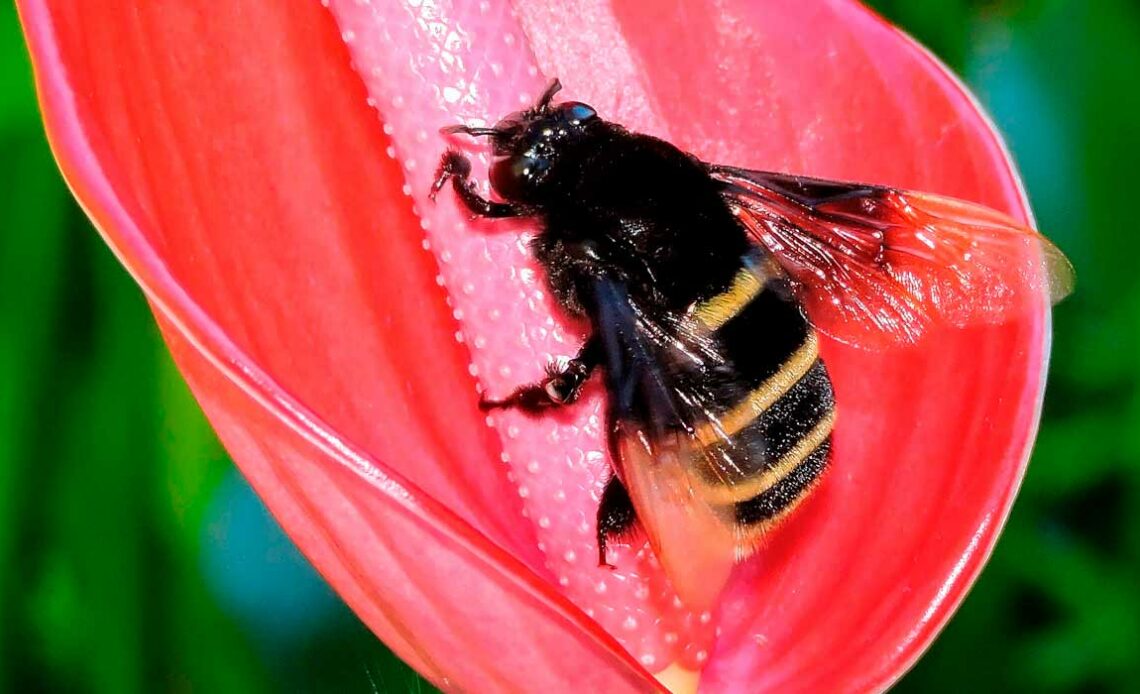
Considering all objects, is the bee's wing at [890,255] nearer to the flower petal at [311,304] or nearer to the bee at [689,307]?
the bee at [689,307]

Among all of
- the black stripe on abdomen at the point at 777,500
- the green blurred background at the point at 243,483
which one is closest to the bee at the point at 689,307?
the black stripe on abdomen at the point at 777,500

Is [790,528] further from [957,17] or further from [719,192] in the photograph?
[957,17]

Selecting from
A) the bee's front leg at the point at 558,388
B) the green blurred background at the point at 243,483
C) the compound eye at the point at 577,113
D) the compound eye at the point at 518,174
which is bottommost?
the green blurred background at the point at 243,483

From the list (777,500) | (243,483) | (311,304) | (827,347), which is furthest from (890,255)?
(243,483)

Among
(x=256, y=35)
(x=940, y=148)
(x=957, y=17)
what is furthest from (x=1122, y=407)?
(x=256, y=35)

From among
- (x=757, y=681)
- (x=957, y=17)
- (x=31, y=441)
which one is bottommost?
(x=957, y=17)

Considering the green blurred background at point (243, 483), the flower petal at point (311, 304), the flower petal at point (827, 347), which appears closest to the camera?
the flower petal at point (311, 304)

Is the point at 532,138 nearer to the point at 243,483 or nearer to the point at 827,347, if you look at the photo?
the point at 827,347
